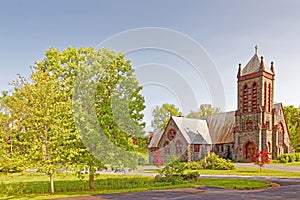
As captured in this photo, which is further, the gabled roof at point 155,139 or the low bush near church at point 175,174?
the gabled roof at point 155,139

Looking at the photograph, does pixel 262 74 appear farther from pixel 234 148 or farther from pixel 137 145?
pixel 137 145

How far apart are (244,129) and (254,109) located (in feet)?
11.5

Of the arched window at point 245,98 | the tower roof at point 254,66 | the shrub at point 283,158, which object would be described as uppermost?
the tower roof at point 254,66

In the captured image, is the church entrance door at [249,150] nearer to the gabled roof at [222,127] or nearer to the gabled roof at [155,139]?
the gabled roof at [222,127]

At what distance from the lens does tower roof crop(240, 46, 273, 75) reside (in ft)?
152

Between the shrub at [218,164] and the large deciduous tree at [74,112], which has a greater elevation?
the large deciduous tree at [74,112]

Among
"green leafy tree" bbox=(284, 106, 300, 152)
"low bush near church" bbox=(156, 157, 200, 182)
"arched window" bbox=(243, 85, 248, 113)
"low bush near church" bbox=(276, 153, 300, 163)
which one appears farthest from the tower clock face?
"low bush near church" bbox=(156, 157, 200, 182)

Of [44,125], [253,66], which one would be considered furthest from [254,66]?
[44,125]

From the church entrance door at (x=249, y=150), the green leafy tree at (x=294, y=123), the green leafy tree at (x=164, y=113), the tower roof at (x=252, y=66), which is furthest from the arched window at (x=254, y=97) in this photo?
the green leafy tree at (x=164, y=113)

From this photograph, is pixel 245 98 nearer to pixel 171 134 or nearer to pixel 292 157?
pixel 292 157

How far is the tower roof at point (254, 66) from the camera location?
152 feet

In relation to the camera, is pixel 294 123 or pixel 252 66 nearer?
pixel 252 66

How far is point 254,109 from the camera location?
4659 cm

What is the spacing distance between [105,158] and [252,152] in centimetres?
3366
